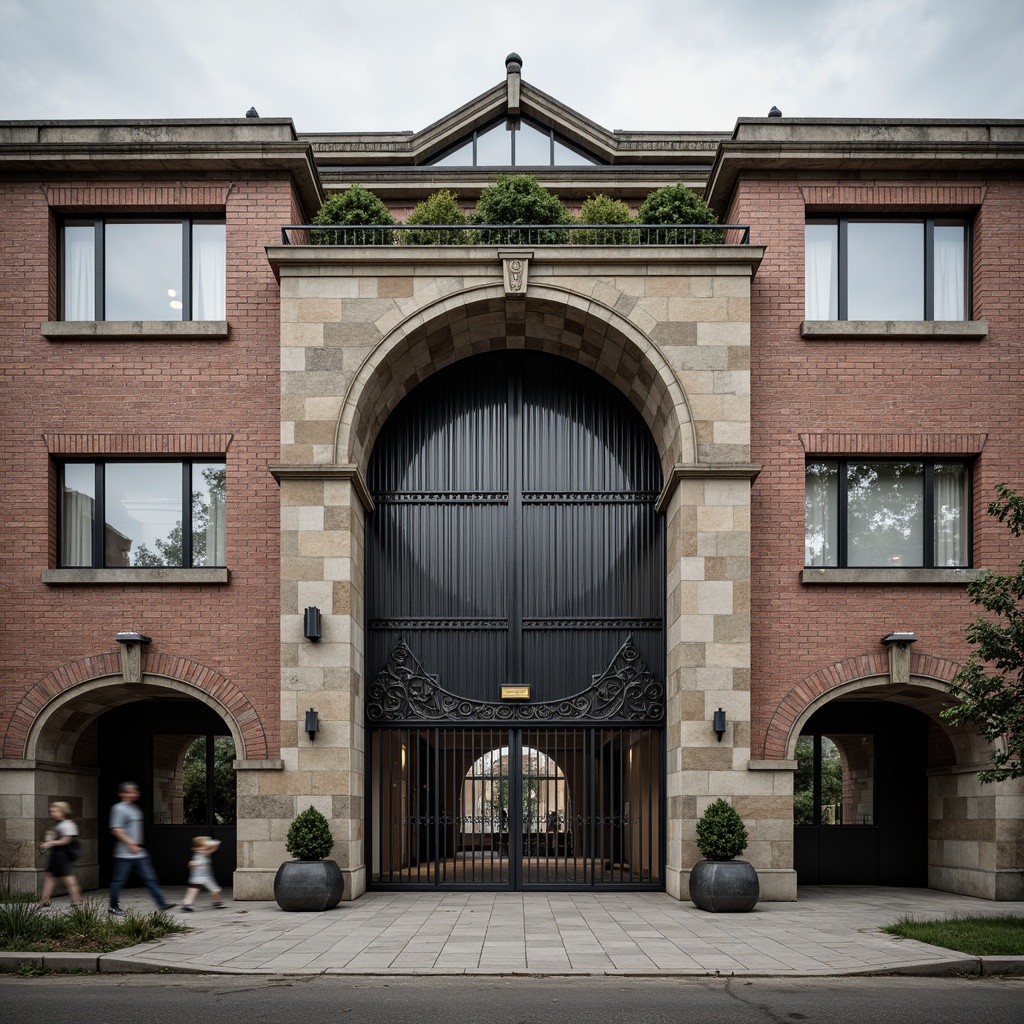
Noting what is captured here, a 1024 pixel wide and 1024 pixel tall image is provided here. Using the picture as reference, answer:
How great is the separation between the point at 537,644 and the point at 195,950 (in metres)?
7.77

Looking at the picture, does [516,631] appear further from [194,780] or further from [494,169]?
[494,169]

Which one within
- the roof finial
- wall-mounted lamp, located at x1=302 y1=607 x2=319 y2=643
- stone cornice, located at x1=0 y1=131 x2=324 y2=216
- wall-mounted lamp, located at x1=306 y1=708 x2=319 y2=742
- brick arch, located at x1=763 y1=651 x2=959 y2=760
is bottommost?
wall-mounted lamp, located at x1=306 y1=708 x2=319 y2=742

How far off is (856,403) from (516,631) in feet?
22.0

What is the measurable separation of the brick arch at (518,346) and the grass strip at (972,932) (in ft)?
23.4

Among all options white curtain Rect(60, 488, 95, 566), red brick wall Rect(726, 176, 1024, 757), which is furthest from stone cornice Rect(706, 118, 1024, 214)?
white curtain Rect(60, 488, 95, 566)

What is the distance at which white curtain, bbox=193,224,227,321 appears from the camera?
17328 millimetres

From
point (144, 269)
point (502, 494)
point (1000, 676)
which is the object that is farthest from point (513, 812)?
point (144, 269)

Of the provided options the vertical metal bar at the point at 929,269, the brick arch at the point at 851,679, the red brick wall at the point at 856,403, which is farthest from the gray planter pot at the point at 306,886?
the vertical metal bar at the point at 929,269

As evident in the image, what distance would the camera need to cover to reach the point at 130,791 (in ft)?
46.0

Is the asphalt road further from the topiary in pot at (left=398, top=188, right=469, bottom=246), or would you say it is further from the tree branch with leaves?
the topiary in pot at (left=398, top=188, right=469, bottom=246)

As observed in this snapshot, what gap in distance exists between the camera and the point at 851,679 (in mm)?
15969

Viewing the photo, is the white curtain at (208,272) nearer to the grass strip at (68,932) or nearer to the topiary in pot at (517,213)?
the topiary in pot at (517,213)

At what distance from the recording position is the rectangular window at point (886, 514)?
1683cm

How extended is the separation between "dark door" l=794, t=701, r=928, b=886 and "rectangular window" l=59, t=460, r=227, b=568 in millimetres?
11251
